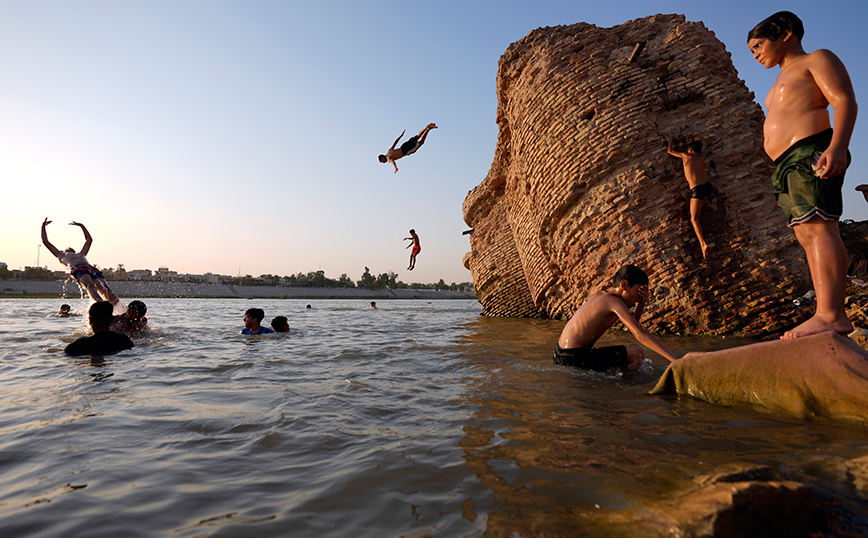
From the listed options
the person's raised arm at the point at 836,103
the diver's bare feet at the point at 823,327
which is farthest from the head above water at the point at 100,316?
the person's raised arm at the point at 836,103

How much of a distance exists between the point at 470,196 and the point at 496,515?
51.2ft

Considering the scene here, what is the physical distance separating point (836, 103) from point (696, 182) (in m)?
4.41

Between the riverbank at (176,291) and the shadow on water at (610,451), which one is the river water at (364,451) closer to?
the shadow on water at (610,451)

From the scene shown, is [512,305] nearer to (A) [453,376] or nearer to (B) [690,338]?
(B) [690,338]

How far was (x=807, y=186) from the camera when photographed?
10.6 ft

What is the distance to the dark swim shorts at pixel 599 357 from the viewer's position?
14.6 ft

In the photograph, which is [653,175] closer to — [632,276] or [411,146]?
[632,276]

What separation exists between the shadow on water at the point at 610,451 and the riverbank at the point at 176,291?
46128mm

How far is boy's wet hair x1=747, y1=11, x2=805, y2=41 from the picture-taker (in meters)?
3.44

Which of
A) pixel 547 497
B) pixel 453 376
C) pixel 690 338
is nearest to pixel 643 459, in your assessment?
pixel 547 497

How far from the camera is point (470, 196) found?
16.7 m

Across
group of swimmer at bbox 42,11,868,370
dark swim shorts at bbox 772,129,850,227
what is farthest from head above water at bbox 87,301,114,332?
dark swim shorts at bbox 772,129,850,227

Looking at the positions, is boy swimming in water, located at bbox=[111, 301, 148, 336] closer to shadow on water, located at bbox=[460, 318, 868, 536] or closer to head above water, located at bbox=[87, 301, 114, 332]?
head above water, located at bbox=[87, 301, 114, 332]

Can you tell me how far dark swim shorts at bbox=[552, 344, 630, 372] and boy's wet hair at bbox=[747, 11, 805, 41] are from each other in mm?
3081
